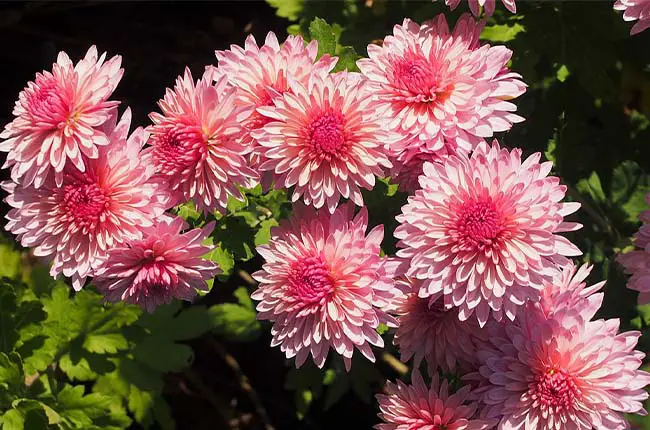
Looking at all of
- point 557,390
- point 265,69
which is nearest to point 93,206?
point 265,69

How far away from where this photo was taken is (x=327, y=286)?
1879 mm

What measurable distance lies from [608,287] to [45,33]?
2597 mm

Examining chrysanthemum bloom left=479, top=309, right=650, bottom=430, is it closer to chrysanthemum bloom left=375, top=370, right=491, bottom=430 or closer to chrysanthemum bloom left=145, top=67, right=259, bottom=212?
chrysanthemum bloom left=375, top=370, right=491, bottom=430

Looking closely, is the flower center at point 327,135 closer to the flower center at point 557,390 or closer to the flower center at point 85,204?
the flower center at point 85,204

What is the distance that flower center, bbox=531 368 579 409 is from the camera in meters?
1.88

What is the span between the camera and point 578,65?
2.71m

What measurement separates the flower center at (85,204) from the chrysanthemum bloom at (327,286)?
381 mm

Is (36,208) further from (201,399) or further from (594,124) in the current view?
(594,124)

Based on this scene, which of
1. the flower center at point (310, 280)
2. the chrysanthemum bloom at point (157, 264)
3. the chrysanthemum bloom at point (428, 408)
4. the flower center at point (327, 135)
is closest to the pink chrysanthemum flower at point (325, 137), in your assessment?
the flower center at point (327, 135)

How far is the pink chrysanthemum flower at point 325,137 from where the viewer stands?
1857 mm

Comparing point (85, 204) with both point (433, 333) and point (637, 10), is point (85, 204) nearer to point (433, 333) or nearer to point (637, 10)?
point (433, 333)

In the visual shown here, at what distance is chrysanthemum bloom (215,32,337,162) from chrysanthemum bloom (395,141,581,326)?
0.38m

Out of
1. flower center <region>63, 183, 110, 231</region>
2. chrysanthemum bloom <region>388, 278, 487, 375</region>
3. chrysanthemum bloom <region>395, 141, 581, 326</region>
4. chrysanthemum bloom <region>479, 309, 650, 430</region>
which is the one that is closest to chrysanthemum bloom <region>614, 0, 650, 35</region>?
chrysanthemum bloom <region>395, 141, 581, 326</region>

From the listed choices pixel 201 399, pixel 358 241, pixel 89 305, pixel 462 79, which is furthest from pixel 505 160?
pixel 201 399
